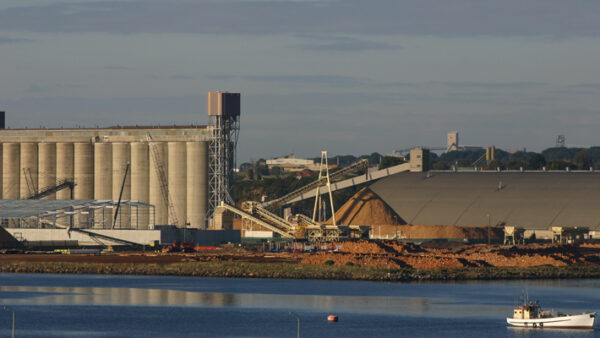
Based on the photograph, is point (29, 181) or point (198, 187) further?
point (29, 181)

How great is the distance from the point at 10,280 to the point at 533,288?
4935cm

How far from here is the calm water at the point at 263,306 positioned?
73.6 m

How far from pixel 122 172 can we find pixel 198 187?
17.2 m

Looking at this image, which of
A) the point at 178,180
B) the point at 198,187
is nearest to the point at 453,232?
the point at 198,187

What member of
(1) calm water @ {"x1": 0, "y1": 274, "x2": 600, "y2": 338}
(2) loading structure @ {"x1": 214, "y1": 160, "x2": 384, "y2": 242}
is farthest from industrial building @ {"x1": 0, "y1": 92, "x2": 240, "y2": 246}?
(1) calm water @ {"x1": 0, "y1": 274, "x2": 600, "y2": 338}

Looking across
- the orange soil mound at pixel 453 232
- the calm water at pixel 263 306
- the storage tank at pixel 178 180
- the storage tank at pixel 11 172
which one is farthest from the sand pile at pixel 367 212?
the calm water at pixel 263 306

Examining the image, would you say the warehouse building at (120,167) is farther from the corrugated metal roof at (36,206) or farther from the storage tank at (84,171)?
the corrugated metal roof at (36,206)

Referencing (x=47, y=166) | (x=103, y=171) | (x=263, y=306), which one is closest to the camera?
(x=263, y=306)

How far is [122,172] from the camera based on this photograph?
191 metres

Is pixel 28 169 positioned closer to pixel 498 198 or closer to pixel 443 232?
pixel 443 232

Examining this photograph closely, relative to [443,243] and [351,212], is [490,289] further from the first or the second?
[351,212]

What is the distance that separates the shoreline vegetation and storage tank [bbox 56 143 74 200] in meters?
72.4

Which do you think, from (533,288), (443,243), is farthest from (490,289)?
(443,243)

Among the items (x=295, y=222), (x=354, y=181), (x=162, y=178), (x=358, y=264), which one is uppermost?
(x=162, y=178)
